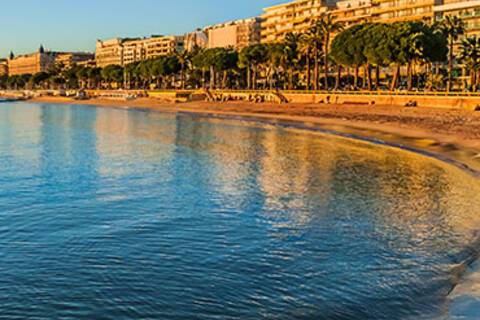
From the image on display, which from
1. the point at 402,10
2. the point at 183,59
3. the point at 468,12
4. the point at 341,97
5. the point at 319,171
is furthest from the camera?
the point at 183,59

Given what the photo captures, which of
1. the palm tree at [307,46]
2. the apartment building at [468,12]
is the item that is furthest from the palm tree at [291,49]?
the apartment building at [468,12]

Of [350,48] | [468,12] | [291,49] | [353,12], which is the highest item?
[353,12]

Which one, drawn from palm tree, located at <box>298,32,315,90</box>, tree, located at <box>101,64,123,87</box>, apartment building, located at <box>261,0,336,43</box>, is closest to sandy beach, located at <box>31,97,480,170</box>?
palm tree, located at <box>298,32,315,90</box>

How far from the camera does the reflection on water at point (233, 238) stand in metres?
12.6

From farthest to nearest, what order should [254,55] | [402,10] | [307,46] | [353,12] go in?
[353,12] → [402,10] → [254,55] → [307,46]

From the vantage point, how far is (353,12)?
463 feet

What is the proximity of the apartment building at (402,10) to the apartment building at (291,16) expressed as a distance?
21.7 meters

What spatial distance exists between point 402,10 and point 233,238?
114104 millimetres

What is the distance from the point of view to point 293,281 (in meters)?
13.9

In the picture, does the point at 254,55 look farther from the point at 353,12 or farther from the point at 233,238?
the point at 233,238

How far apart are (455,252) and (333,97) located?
71.7 metres

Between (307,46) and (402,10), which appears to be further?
(402,10)

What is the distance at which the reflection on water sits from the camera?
41.5 ft

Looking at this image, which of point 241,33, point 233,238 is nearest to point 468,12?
point 241,33
